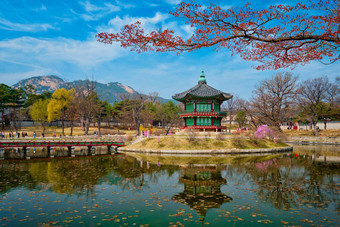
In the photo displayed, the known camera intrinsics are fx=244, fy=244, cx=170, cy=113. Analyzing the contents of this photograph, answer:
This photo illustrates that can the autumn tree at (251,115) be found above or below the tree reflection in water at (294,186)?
above

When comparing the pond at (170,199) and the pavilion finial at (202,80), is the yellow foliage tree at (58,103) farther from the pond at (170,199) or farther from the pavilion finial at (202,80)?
the pond at (170,199)

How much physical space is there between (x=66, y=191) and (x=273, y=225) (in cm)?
1053

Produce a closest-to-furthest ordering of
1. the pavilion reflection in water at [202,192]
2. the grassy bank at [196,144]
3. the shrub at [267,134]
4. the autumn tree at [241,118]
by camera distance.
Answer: the pavilion reflection in water at [202,192]
the grassy bank at [196,144]
the shrub at [267,134]
the autumn tree at [241,118]

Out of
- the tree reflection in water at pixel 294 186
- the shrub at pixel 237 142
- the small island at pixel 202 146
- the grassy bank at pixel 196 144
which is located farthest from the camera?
the shrub at pixel 237 142

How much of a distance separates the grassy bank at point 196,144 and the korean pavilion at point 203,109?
9.20 m

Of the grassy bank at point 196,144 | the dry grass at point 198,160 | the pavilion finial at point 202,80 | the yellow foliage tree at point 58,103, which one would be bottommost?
the dry grass at point 198,160

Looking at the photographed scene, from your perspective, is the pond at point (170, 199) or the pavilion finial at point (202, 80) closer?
the pond at point (170, 199)

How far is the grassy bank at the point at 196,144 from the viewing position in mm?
34625

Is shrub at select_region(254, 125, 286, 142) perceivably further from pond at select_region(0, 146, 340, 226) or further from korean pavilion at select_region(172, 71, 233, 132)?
pond at select_region(0, 146, 340, 226)

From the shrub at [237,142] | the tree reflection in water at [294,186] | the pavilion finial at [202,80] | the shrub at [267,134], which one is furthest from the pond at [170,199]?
the pavilion finial at [202,80]

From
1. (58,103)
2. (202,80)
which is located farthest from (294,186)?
(58,103)

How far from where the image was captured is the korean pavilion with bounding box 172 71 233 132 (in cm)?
4612

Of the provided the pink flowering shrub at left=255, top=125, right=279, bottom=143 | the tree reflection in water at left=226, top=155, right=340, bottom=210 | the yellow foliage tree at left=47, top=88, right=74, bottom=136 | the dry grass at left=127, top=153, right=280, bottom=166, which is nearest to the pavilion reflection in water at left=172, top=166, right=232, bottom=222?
the tree reflection in water at left=226, top=155, right=340, bottom=210

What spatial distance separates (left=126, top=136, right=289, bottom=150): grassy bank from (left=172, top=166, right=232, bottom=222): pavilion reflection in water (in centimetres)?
1564
